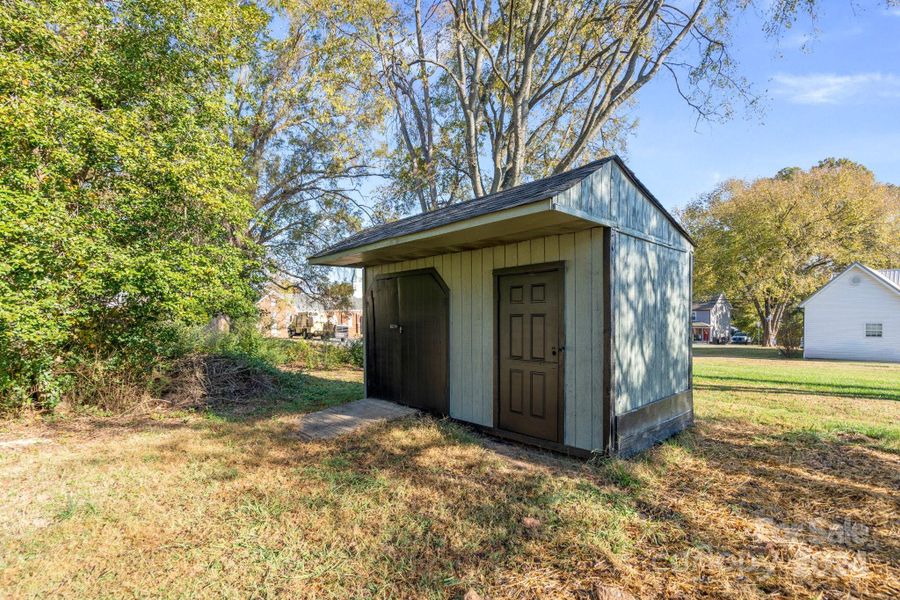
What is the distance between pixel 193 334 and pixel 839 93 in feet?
45.2

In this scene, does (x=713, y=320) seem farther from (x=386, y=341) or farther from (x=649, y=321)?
(x=386, y=341)

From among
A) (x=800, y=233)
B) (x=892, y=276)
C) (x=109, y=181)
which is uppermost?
(x=800, y=233)

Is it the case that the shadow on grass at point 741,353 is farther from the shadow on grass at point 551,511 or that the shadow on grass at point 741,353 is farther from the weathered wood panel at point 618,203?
the weathered wood panel at point 618,203

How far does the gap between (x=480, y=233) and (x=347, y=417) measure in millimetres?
3218

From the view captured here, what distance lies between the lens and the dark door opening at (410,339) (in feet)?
18.5

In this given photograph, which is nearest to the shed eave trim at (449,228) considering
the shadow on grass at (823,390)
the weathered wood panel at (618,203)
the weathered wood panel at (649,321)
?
the weathered wood panel at (618,203)


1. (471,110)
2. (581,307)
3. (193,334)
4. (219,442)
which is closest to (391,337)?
(219,442)

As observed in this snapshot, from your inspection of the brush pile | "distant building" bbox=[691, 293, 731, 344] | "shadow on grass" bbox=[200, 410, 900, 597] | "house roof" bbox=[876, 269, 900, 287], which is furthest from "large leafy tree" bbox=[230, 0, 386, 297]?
"distant building" bbox=[691, 293, 731, 344]

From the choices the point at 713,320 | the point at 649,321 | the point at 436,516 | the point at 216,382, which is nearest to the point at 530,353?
the point at 649,321

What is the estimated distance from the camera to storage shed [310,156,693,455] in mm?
3895

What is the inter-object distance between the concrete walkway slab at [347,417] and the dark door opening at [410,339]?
290 millimetres

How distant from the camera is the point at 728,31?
361 inches

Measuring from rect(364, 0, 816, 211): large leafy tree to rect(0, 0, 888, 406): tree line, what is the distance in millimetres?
55

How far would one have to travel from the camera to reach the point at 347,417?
18.2ft
